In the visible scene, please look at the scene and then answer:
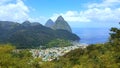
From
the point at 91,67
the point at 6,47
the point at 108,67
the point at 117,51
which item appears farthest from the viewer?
the point at 91,67

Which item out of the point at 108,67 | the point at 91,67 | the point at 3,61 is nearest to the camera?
the point at 3,61

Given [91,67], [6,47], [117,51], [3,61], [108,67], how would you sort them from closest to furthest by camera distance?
1. [3,61]
2. [6,47]
3. [108,67]
4. [117,51]
5. [91,67]

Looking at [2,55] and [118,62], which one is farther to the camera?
[118,62]

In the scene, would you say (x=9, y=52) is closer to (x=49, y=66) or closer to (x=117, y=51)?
(x=49, y=66)

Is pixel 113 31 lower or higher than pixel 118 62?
higher

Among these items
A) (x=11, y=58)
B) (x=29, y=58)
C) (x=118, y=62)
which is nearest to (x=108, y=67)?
(x=118, y=62)

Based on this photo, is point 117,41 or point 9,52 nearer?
point 9,52

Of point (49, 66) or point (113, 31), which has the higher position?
point (113, 31)

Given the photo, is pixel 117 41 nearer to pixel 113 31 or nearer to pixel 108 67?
pixel 113 31

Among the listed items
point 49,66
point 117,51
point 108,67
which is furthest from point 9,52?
point 117,51
